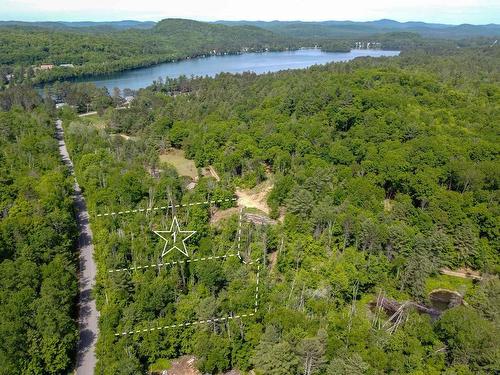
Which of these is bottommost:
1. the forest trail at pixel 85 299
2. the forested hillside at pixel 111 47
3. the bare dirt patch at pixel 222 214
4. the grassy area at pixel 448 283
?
the grassy area at pixel 448 283

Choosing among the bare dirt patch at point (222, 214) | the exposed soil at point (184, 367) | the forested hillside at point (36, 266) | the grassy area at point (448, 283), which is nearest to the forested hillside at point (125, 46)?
the forested hillside at point (36, 266)

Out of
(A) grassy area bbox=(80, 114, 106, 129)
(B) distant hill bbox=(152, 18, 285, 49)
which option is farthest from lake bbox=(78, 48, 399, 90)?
(A) grassy area bbox=(80, 114, 106, 129)

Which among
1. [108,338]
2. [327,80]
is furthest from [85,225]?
[327,80]

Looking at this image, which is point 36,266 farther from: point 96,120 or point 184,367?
point 96,120

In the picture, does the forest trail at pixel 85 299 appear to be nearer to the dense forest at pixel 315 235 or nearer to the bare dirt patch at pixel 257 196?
the dense forest at pixel 315 235

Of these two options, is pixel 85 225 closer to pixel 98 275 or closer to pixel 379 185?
pixel 98 275

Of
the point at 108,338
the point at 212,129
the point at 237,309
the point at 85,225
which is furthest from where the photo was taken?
the point at 212,129
